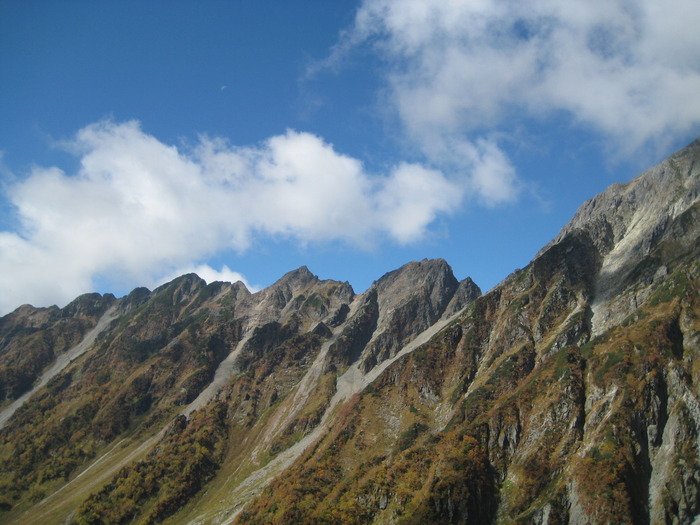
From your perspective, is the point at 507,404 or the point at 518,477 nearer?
the point at 518,477

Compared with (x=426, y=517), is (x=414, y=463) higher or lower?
higher

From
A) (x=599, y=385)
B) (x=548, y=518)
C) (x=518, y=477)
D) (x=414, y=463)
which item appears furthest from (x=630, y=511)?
(x=414, y=463)

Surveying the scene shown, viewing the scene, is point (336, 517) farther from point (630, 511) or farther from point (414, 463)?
point (630, 511)

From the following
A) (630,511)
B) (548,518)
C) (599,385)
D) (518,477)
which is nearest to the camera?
(630,511)

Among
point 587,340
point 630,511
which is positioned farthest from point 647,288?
point 630,511

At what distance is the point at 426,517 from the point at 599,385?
6542 cm

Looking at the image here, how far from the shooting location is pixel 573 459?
134m

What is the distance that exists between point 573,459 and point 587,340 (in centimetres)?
6560

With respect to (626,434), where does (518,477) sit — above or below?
below

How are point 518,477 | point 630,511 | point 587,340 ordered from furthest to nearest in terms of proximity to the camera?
point 587,340, point 518,477, point 630,511

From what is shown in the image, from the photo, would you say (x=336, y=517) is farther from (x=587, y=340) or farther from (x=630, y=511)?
(x=587, y=340)

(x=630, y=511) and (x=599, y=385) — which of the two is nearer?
(x=630, y=511)

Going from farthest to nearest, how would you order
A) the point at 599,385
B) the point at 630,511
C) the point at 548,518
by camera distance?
the point at 599,385, the point at 548,518, the point at 630,511

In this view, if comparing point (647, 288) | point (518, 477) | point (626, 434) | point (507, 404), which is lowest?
point (518, 477)
